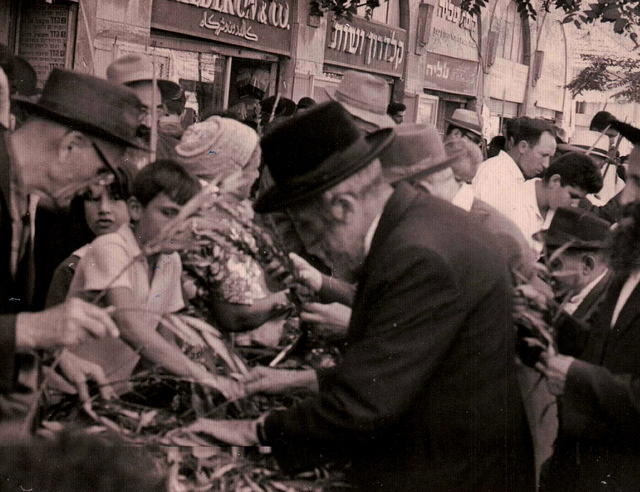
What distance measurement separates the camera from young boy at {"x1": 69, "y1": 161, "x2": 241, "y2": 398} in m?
2.97

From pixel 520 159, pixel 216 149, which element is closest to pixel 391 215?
pixel 216 149

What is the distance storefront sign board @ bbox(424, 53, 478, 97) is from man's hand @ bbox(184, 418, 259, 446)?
18.0 metres

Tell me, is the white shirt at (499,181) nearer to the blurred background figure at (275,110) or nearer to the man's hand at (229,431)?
the blurred background figure at (275,110)

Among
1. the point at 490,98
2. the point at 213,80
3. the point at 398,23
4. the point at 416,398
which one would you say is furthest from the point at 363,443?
the point at 490,98

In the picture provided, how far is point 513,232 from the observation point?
3621 millimetres

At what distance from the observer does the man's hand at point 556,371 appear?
2900mm

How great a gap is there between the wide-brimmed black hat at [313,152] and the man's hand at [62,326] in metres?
0.57

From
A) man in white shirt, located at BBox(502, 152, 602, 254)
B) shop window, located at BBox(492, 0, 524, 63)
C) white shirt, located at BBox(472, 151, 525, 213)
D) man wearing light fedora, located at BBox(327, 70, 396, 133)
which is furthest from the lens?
shop window, located at BBox(492, 0, 524, 63)

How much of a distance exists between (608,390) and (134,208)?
5.93ft

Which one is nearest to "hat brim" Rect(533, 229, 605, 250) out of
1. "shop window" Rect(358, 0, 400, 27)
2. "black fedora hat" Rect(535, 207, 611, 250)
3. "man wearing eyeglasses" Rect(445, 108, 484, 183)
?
"black fedora hat" Rect(535, 207, 611, 250)

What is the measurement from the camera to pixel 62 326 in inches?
94.3

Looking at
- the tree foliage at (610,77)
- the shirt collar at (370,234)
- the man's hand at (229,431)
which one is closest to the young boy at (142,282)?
the man's hand at (229,431)

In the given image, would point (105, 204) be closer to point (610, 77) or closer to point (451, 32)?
point (451, 32)

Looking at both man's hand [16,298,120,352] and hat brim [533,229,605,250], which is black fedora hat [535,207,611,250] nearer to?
hat brim [533,229,605,250]
